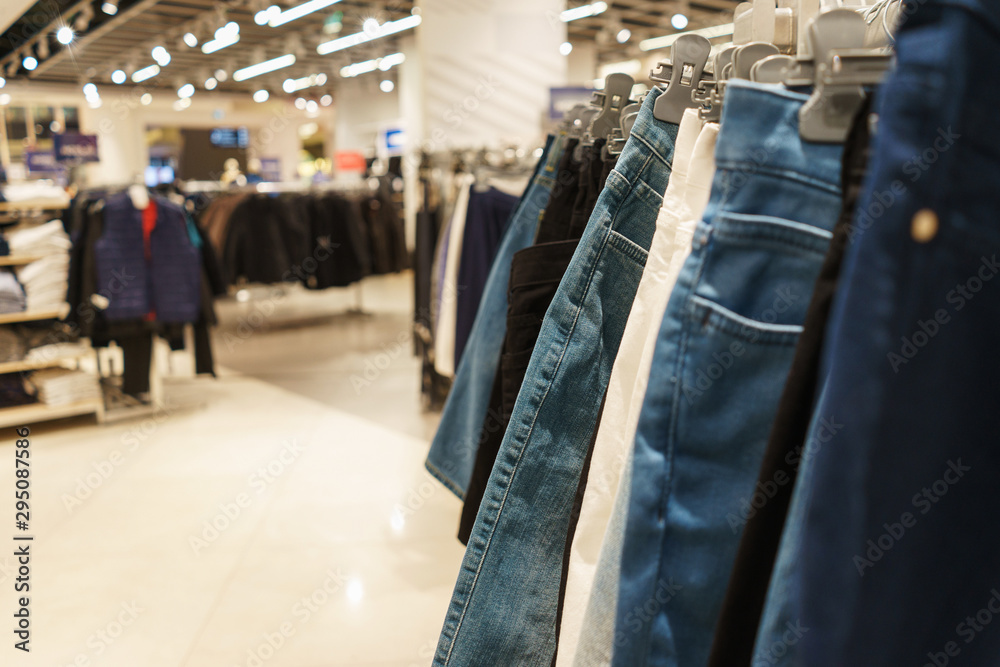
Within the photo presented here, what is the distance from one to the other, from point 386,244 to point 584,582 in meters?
6.10

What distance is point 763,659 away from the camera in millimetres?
510

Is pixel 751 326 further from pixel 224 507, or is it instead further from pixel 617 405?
pixel 224 507

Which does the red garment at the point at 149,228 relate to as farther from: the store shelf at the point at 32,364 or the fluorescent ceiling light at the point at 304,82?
the fluorescent ceiling light at the point at 304,82

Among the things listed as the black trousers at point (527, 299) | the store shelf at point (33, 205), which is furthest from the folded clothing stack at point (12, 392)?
the black trousers at point (527, 299)

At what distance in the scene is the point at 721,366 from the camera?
2.10 ft

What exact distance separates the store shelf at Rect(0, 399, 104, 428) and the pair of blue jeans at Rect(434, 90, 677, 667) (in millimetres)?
Answer: 3950

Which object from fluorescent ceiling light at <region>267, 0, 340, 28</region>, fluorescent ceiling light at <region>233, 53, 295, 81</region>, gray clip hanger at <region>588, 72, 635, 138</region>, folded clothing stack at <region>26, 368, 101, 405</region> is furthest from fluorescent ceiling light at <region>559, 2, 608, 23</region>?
gray clip hanger at <region>588, 72, 635, 138</region>

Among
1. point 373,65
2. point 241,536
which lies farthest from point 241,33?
point 241,536

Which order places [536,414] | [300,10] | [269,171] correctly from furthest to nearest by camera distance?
A: [269,171] → [300,10] → [536,414]

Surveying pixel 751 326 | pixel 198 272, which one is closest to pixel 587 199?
pixel 751 326

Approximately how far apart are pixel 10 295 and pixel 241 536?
2.17m
